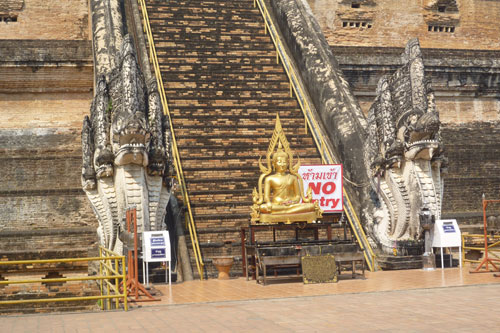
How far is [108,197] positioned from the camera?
10859 millimetres

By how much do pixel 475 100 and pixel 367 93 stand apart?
9.13ft

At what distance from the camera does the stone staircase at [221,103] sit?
12531 millimetres

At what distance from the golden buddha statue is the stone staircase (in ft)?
3.11

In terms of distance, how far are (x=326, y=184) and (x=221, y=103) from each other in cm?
388

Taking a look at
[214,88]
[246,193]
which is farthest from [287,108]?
[246,193]

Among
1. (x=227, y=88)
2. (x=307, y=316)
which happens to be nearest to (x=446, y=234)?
(x=307, y=316)

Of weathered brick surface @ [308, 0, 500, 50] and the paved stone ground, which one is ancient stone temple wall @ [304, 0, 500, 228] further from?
the paved stone ground

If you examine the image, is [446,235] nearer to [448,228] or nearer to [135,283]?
[448,228]

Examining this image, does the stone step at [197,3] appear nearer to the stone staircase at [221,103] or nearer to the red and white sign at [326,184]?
the stone staircase at [221,103]

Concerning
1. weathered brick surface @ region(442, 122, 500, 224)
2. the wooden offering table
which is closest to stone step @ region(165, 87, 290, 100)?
weathered brick surface @ region(442, 122, 500, 224)

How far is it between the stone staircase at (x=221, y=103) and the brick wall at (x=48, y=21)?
2.11 metres

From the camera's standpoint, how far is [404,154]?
1185cm

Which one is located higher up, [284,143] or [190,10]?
[190,10]

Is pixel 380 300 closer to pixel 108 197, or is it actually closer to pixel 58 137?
pixel 108 197
